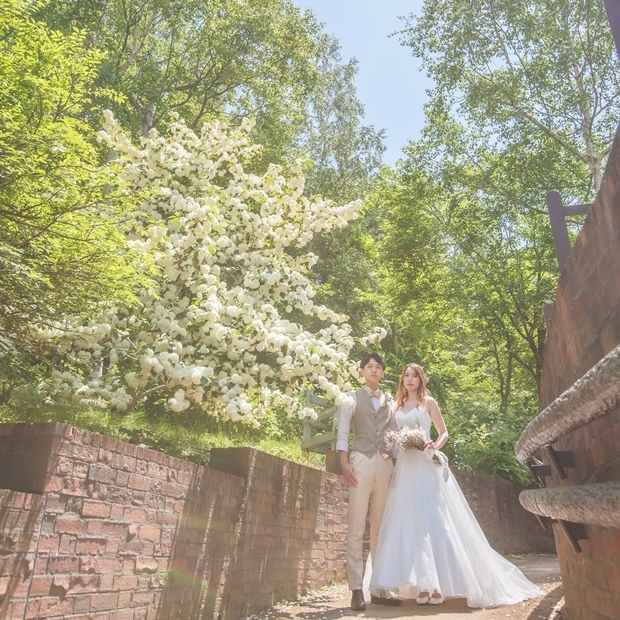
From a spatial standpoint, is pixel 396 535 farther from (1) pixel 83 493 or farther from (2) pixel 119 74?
(2) pixel 119 74

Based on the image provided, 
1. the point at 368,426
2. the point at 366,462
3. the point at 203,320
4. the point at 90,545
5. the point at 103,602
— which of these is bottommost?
the point at 103,602

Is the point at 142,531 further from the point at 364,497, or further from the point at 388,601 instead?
the point at 388,601

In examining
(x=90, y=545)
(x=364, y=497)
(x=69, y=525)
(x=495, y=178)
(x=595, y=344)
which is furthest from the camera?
(x=495, y=178)

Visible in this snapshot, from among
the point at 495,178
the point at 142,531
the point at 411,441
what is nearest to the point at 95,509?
the point at 142,531

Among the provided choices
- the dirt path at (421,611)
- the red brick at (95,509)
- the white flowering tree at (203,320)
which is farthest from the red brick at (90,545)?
the white flowering tree at (203,320)

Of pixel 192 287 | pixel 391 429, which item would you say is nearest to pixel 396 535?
pixel 391 429

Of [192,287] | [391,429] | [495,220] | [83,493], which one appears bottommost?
[83,493]

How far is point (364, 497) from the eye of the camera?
6207 millimetres

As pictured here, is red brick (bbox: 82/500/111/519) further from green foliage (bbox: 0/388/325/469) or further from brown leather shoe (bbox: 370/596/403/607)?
brown leather shoe (bbox: 370/596/403/607)

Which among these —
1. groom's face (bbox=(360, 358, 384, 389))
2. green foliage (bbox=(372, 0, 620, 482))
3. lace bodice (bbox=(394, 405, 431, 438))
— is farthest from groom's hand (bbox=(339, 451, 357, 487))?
green foliage (bbox=(372, 0, 620, 482))

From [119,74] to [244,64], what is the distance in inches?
142

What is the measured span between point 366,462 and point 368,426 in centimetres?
36

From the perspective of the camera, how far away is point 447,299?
18.8 m

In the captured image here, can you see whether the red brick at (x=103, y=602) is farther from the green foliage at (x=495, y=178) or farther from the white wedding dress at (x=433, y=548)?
the green foliage at (x=495, y=178)
